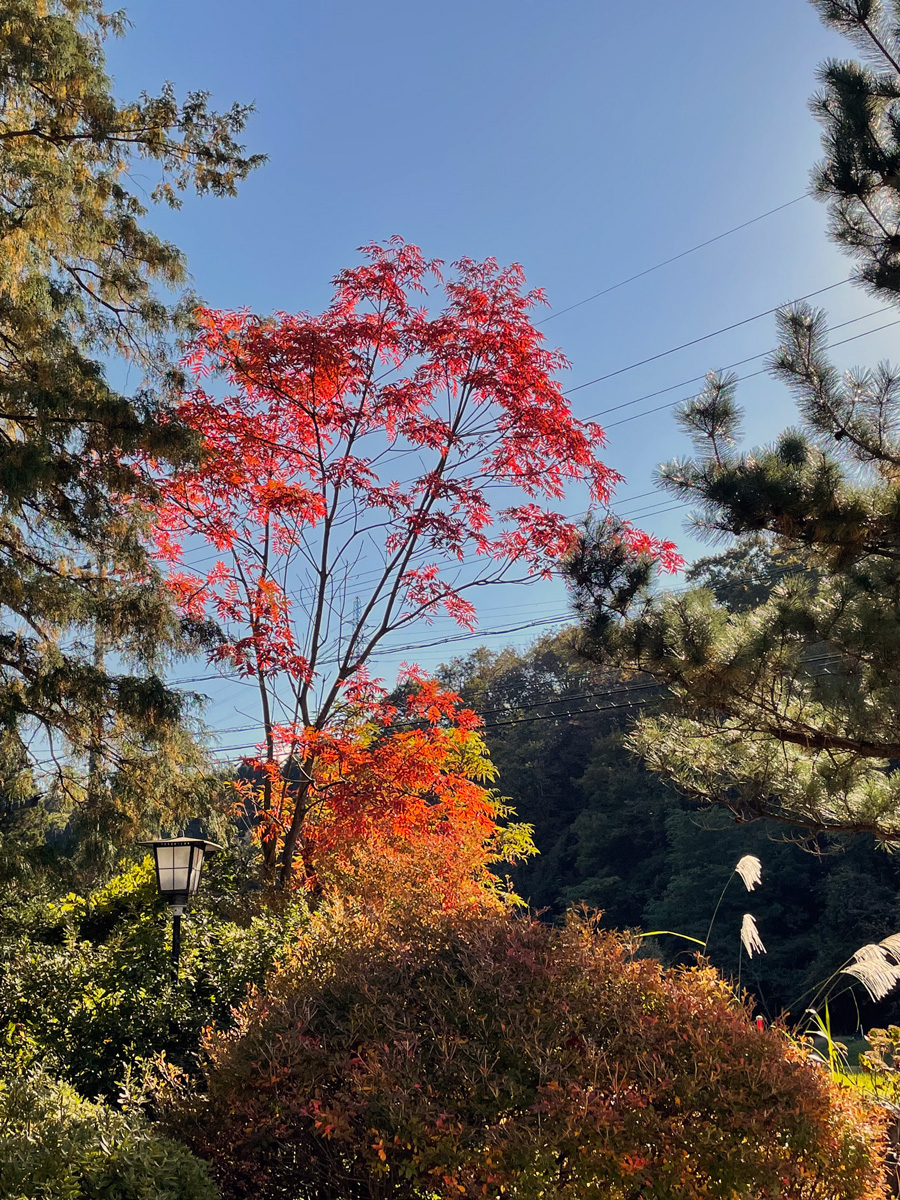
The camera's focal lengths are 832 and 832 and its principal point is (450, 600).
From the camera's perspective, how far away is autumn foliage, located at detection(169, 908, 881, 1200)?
217 centimetres

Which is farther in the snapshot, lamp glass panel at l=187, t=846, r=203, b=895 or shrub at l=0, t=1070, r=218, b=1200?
lamp glass panel at l=187, t=846, r=203, b=895

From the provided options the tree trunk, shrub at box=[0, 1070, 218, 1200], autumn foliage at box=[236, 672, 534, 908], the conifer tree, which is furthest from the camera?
the tree trunk

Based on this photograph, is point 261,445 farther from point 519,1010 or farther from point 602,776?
point 602,776

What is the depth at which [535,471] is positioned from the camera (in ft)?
22.1

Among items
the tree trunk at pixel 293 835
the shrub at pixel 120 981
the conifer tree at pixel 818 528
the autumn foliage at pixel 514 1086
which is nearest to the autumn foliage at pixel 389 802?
the tree trunk at pixel 293 835

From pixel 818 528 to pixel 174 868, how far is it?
4.08m

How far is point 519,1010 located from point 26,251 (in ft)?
19.4

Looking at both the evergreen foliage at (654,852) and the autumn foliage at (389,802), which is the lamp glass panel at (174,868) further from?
the evergreen foliage at (654,852)

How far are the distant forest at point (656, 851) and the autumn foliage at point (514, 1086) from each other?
11.2 meters

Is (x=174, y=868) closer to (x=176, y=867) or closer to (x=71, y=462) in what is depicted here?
(x=176, y=867)

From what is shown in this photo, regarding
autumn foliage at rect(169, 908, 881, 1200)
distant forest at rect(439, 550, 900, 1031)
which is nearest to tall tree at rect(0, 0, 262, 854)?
autumn foliage at rect(169, 908, 881, 1200)

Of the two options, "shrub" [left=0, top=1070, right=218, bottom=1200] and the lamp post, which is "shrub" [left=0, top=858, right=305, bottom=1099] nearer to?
the lamp post

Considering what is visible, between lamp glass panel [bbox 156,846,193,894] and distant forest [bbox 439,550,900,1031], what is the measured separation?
9.28 m

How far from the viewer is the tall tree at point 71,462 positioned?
17.7 feet
